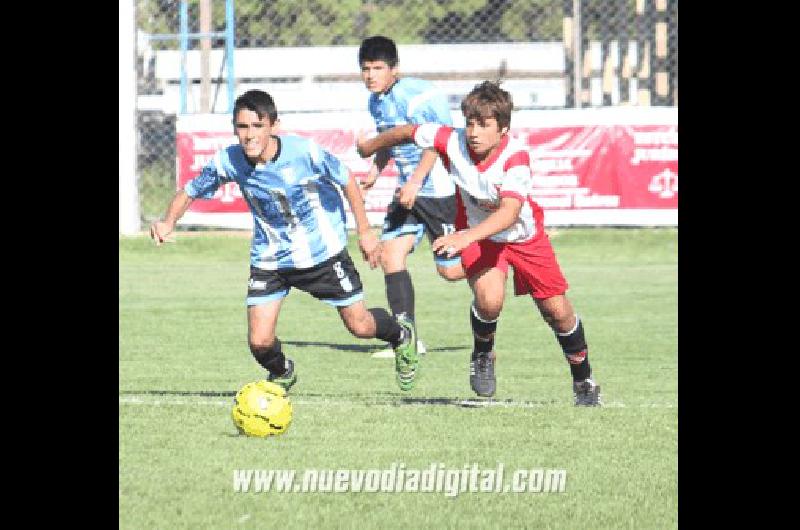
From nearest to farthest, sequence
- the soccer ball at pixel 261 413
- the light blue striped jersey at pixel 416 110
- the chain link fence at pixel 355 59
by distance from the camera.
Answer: the soccer ball at pixel 261 413
the light blue striped jersey at pixel 416 110
the chain link fence at pixel 355 59

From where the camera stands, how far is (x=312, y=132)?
22094mm

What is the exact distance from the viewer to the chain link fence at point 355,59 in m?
24.5

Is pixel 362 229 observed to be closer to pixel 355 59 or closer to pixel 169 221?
pixel 169 221

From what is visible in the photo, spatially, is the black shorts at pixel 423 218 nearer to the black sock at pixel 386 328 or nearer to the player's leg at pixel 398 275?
the player's leg at pixel 398 275

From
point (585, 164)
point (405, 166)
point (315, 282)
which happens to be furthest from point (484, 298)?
point (585, 164)

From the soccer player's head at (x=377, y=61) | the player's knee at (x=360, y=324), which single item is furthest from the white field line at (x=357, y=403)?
the soccer player's head at (x=377, y=61)

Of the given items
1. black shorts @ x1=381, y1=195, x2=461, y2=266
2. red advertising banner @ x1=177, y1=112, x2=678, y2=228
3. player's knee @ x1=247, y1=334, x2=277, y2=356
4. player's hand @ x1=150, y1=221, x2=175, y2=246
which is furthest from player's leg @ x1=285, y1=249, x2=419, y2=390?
red advertising banner @ x1=177, y1=112, x2=678, y2=228

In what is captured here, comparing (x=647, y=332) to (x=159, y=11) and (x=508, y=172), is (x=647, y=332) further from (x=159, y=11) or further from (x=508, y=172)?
(x=159, y=11)

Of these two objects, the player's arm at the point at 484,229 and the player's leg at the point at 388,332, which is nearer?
the player's arm at the point at 484,229

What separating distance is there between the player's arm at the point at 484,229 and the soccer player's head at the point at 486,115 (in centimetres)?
37

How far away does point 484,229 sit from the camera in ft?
30.1

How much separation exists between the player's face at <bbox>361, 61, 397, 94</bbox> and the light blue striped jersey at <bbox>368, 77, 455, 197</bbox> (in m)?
0.11

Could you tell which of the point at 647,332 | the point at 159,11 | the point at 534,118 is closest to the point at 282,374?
the point at 647,332

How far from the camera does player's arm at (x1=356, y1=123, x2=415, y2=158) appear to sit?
9.95m
